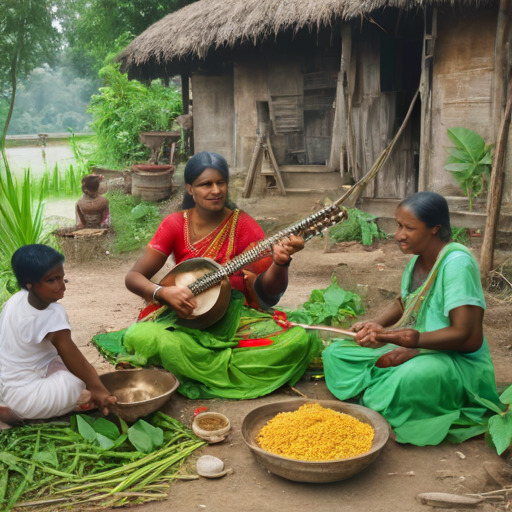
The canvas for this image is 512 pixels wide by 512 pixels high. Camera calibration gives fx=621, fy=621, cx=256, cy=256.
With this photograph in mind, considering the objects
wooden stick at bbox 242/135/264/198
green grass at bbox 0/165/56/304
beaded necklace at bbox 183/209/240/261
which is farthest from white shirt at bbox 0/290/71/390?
wooden stick at bbox 242/135/264/198

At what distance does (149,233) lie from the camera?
9.84 meters

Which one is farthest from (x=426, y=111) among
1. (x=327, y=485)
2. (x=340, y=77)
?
(x=327, y=485)

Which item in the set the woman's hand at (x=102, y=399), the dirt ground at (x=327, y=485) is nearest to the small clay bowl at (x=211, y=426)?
the dirt ground at (x=327, y=485)

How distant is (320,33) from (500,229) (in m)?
4.60

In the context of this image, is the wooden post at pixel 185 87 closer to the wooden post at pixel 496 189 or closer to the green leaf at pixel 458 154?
the green leaf at pixel 458 154

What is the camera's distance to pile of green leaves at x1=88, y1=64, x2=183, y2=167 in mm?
14797

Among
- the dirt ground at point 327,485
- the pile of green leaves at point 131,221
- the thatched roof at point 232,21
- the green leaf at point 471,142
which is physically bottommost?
the pile of green leaves at point 131,221

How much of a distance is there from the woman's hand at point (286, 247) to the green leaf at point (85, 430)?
1.29 meters

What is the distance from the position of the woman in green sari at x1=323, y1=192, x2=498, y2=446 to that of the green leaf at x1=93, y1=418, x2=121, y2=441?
1278mm

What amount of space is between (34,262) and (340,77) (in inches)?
275

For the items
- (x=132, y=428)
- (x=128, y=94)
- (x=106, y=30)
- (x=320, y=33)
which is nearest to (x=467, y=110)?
(x=320, y=33)

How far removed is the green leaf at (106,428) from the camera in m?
3.04

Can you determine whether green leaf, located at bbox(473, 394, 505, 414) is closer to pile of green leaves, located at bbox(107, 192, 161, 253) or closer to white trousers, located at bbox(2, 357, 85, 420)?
white trousers, located at bbox(2, 357, 85, 420)

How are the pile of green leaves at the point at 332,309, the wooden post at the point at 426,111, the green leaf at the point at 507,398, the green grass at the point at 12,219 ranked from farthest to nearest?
1. the wooden post at the point at 426,111
2. the green grass at the point at 12,219
3. the pile of green leaves at the point at 332,309
4. the green leaf at the point at 507,398
